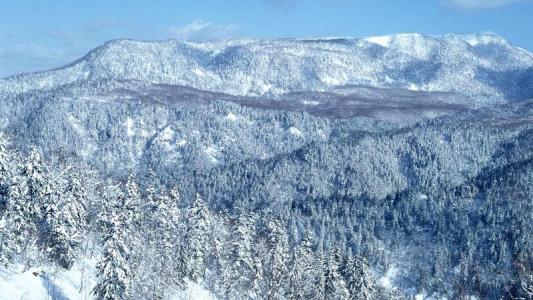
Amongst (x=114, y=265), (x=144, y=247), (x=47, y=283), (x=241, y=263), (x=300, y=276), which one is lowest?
(x=300, y=276)

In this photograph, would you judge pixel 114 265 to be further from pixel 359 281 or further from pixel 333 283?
pixel 359 281

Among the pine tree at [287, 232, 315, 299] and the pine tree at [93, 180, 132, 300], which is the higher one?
the pine tree at [93, 180, 132, 300]

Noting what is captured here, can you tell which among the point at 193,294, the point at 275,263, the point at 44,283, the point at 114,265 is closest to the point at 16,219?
the point at 44,283

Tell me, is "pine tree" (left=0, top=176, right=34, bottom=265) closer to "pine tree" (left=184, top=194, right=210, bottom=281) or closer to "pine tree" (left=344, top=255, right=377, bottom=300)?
"pine tree" (left=184, top=194, right=210, bottom=281)

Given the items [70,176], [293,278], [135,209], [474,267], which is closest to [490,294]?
[474,267]

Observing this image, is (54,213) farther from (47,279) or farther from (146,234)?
(146,234)

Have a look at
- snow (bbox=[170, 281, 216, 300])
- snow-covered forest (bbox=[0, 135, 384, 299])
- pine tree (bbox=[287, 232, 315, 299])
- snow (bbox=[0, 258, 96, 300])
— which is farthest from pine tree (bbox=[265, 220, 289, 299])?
snow (bbox=[0, 258, 96, 300])

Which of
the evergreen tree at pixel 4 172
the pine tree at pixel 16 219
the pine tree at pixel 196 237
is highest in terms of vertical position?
the evergreen tree at pixel 4 172

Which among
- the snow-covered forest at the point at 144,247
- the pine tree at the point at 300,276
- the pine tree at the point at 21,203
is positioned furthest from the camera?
the pine tree at the point at 300,276

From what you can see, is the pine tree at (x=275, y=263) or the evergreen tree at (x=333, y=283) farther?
the pine tree at (x=275, y=263)

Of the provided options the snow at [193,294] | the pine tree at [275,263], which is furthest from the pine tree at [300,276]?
the snow at [193,294]

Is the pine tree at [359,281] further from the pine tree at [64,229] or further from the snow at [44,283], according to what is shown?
the pine tree at [64,229]
